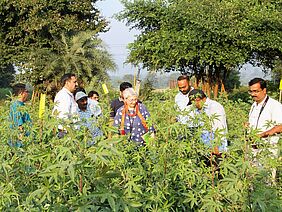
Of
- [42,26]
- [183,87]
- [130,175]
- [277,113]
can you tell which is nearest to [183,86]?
[183,87]

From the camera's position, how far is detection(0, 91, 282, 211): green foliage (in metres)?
2.16

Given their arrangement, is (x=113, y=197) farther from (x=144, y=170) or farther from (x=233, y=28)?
(x=233, y=28)

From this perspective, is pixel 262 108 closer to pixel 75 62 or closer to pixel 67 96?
pixel 67 96

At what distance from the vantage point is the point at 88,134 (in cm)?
233

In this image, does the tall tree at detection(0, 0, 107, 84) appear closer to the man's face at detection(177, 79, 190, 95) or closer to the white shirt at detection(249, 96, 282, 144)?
the man's face at detection(177, 79, 190, 95)

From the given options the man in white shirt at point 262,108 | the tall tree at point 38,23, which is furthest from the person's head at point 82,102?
the tall tree at point 38,23

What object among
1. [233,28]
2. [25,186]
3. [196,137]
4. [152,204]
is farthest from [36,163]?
[233,28]

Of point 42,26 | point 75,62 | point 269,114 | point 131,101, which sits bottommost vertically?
point 269,114

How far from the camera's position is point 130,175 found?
2.43 m

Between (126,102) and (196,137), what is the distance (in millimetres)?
1646

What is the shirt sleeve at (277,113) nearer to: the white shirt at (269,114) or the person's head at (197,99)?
the white shirt at (269,114)

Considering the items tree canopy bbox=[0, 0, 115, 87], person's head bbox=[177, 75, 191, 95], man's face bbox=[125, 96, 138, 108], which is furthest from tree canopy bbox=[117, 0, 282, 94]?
man's face bbox=[125, 96, 138, 108]

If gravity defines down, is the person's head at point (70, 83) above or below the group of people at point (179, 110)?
above

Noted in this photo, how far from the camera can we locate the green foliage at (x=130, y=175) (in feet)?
7.09
